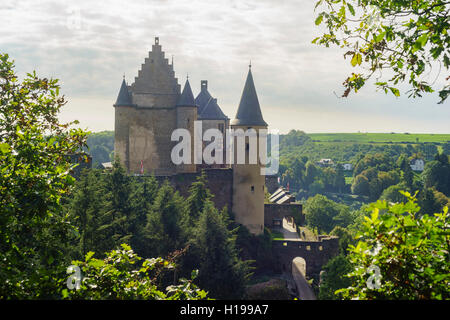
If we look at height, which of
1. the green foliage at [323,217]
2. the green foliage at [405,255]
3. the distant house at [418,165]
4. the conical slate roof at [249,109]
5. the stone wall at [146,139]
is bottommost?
the green foliage at [323,217]

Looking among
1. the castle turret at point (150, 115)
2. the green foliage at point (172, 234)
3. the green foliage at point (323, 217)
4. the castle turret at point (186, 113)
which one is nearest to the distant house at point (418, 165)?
the green foliage at point (323, 217)

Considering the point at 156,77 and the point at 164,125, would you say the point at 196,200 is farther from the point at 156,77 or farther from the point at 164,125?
the point at 156,77

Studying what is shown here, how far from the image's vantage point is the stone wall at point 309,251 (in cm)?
3494

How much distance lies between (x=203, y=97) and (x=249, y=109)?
1011 centimetres

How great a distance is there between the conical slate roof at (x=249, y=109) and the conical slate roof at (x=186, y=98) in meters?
3.92

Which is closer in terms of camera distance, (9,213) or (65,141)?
(9,213)

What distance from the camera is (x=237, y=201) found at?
34.4 meters

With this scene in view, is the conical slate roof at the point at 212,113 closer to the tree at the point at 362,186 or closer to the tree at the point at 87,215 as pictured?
the tree at the point at 87,215

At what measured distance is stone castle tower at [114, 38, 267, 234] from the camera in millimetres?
34281

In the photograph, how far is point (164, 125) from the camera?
116 feet

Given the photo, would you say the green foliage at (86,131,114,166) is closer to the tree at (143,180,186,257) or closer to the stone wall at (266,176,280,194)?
the stone wall at (266,176,280,194)
